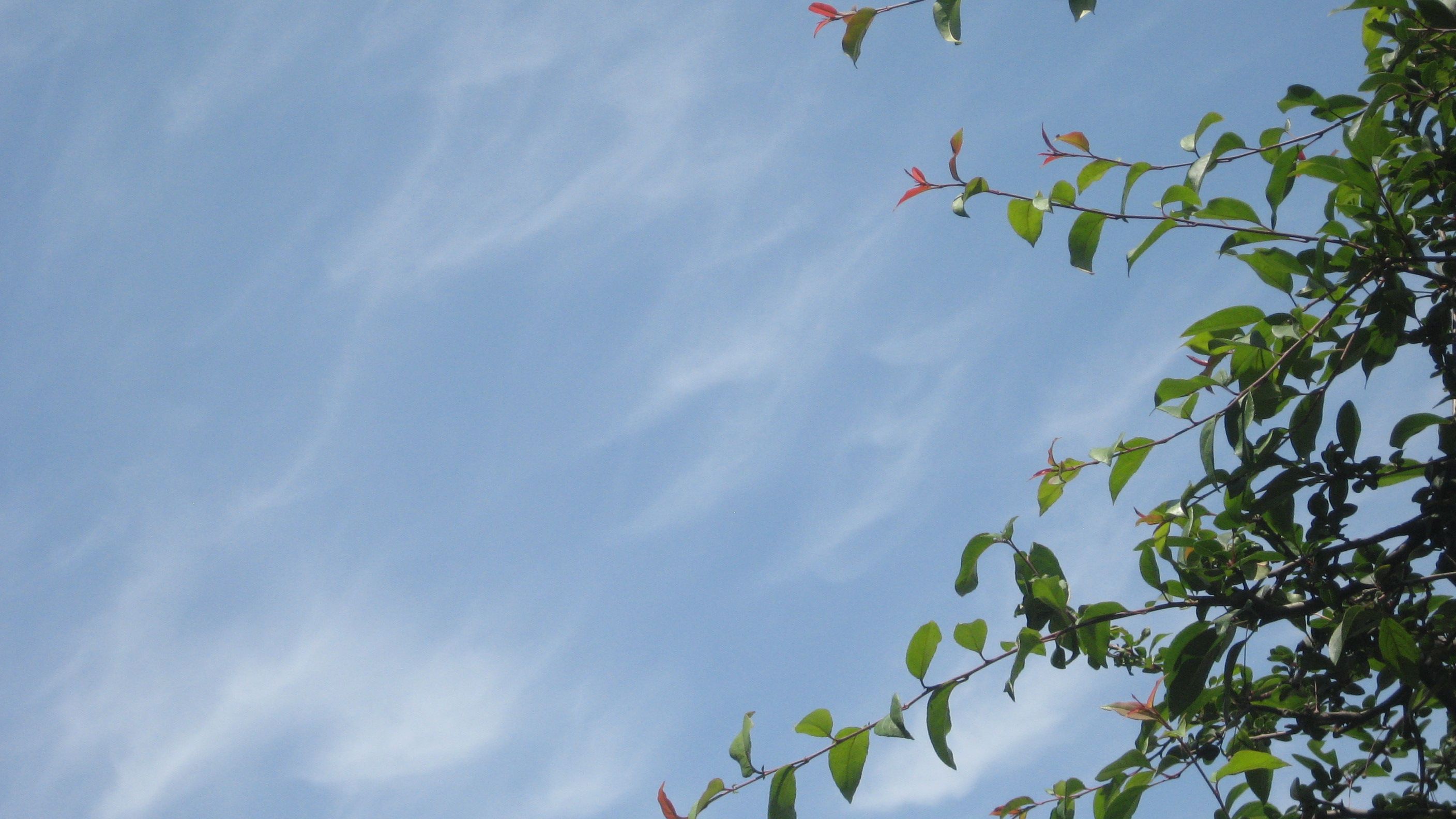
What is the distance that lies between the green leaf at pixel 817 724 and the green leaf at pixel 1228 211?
128cm

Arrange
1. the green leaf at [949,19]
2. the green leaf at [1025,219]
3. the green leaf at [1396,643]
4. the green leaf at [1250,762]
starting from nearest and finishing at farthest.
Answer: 1. the green leaf at [1250,762]
2. the green leaf at [1396,643]
3. the green leaf at [949,19]
4. the green leaf at [1025,219]

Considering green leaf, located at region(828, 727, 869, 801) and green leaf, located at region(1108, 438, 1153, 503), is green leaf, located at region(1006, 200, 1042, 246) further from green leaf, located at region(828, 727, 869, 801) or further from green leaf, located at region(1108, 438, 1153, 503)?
green leaf, located at region(828, 727, 869, 801)

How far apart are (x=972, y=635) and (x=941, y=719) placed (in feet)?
0.60

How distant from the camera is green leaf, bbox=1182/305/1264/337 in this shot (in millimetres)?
1924

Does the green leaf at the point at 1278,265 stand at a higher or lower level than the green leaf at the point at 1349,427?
higher

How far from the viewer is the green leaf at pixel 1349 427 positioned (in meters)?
1.99

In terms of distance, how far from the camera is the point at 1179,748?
6.74ft

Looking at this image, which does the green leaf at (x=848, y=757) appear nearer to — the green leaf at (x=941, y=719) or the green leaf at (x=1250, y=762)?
the green leaf at (x=941, y=719)

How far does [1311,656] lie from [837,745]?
109cm

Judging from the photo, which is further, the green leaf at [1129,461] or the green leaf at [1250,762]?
the green leaf at [1129,461]

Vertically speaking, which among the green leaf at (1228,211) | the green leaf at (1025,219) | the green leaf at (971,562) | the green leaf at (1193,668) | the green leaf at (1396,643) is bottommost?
the green leaf at (1396,643)

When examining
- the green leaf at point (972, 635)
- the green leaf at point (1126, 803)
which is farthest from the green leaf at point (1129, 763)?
the green leaf at point (972, 635)

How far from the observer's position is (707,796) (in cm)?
206

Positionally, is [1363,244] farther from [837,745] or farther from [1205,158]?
[837,745]
